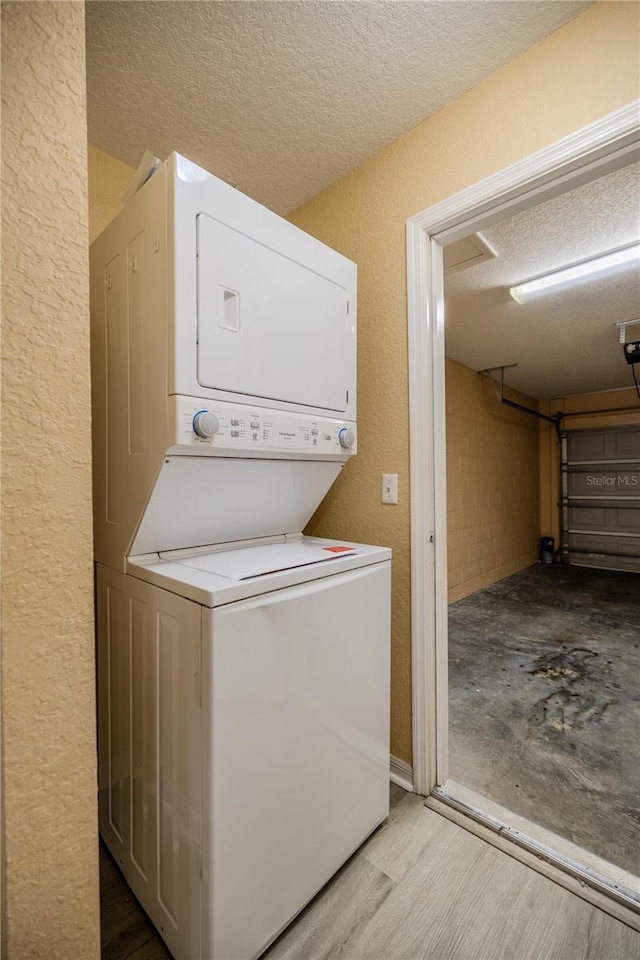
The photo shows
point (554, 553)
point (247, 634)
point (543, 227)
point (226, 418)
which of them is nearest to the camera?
point (247, 634)

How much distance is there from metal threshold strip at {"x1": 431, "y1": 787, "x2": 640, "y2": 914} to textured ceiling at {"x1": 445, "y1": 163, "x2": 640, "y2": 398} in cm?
256

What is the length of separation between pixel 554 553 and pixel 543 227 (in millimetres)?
5456

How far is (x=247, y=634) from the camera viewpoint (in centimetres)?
96

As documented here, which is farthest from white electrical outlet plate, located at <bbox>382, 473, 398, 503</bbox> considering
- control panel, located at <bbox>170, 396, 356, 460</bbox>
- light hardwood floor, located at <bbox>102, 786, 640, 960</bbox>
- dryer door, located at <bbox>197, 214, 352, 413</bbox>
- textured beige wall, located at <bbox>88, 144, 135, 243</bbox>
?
textured beige wall, located at <bbox>88, 144, 135, 243</bbox>

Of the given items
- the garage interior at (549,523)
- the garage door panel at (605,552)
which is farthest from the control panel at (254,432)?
the garage door panel at (605,552)

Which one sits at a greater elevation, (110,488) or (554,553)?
(110,488)

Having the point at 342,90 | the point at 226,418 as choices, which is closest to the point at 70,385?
the point at 226,418

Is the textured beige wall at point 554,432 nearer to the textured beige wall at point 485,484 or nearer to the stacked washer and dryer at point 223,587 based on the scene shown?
the textured beige wall at point 485,484

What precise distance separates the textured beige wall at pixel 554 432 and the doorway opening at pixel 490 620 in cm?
193

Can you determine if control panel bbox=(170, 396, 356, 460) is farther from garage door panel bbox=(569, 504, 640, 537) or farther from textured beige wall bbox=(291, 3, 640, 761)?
garage door panel bbox=(569, 504, 640, 537)

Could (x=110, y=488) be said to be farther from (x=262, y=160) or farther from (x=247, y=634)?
(x=262, y=160)

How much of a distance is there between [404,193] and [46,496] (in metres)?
1.66

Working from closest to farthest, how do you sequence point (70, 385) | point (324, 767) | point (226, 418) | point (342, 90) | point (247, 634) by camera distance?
point (70, 385) < point (247, 634) < point (226, 418) < point (324, 767) < point (342, 90)

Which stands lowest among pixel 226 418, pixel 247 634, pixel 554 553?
pixel 554 553
